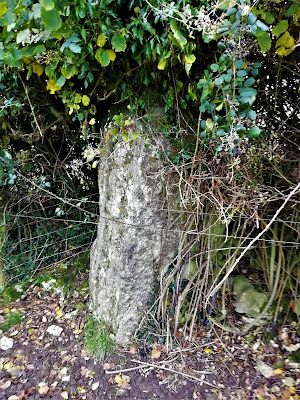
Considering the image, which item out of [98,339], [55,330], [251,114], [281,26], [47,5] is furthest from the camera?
[55,330]

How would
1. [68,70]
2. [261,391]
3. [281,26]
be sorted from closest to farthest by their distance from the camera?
[281,26], [68,70], [261,391]

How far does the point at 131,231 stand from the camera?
6.69 ft

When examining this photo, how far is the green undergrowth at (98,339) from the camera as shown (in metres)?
2.07

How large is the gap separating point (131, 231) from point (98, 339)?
87 centimetres

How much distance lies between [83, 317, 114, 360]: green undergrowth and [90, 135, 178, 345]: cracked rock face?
62mm

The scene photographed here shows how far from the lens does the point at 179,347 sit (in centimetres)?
204

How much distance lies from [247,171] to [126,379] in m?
1.60

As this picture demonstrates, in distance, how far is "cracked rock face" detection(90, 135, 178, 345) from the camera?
198 centimetres

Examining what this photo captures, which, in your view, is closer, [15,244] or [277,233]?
[277,233]

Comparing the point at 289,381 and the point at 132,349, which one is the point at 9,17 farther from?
the point at 289,381

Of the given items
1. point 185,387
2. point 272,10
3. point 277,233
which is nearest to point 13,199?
point 185,387

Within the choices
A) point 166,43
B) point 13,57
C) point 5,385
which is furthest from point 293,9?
point 5,385

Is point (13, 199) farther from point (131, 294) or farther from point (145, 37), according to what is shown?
point (145, 37)

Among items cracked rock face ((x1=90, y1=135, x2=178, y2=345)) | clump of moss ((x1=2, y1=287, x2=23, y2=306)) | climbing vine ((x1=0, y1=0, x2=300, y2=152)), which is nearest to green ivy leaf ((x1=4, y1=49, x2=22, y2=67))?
climbing vine ((x1=0, y1=0, x2=300, y2=152))
